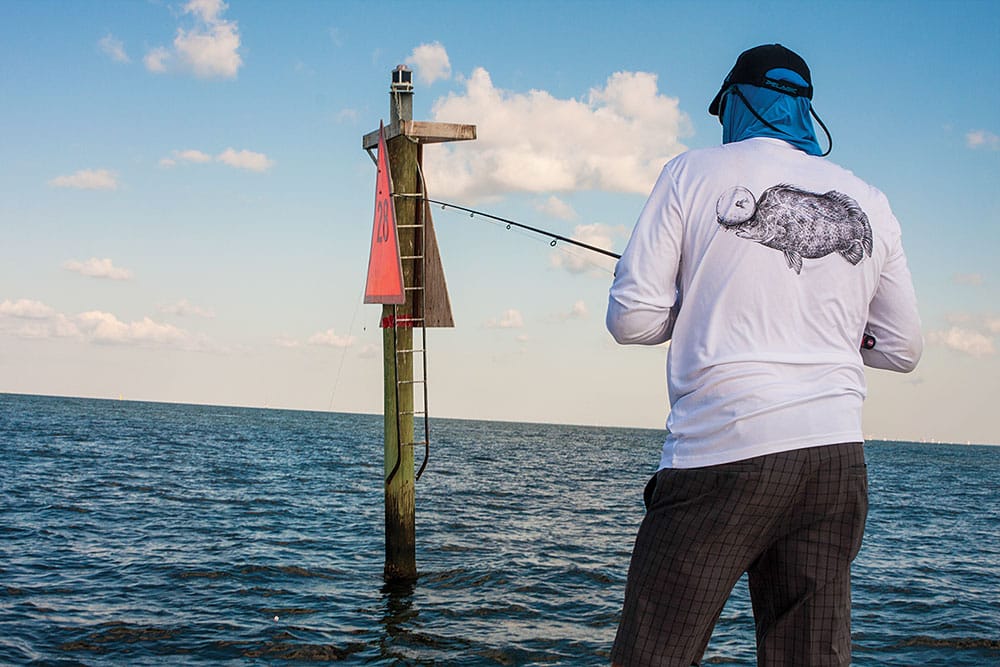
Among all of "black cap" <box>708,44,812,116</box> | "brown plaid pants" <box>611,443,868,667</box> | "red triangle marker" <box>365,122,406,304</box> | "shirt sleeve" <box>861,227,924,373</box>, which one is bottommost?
"brown plaid pants" <box>611,443,868,667</box>

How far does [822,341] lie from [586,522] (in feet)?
47.3

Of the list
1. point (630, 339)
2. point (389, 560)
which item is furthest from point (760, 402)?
point (389, 560)

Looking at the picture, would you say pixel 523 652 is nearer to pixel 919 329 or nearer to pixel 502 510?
pixel 919 329

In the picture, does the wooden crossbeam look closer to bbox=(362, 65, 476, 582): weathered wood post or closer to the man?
bbox=(362, 65, 476, 582): weathered wood post

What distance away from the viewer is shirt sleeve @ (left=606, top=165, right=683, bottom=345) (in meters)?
2.27

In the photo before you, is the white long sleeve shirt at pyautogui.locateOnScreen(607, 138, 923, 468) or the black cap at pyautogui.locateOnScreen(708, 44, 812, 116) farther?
the black cap at pyautogui.locateOnScreen(708, 44, 812, 116)

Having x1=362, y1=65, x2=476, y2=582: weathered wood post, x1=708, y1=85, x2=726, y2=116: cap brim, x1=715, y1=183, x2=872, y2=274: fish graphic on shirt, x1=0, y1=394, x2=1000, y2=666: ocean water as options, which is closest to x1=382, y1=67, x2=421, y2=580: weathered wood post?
x1=362, y1=65, x2=476, y2=582: weathered wood post

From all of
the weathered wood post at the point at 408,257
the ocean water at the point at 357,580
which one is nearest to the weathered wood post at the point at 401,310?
the weathered wood post at the point at 408,257

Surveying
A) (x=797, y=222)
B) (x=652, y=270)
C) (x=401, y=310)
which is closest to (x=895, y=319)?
(x=797, y=222)

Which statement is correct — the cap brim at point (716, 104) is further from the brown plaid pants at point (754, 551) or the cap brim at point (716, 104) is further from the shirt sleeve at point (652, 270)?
the brown plaid pants at point (754, 551)

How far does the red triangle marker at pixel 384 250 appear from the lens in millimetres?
7922

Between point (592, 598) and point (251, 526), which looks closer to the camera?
point (592, 598)

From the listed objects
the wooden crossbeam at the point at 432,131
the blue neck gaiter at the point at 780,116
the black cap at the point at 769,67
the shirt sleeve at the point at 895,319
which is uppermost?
the wooden crossbeam at the point at 432,131

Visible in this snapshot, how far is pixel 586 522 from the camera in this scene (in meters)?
16.1
